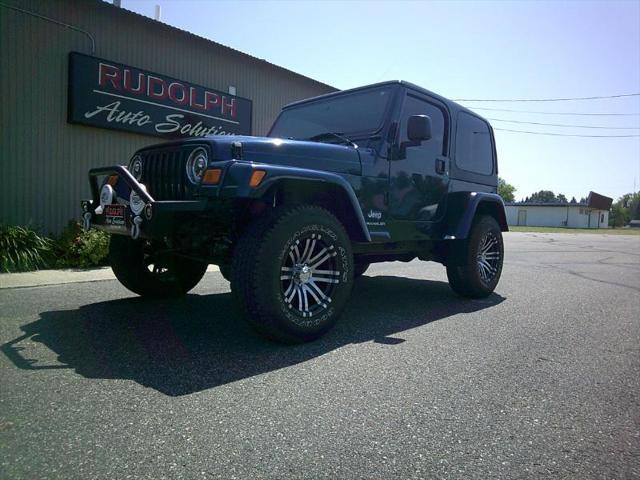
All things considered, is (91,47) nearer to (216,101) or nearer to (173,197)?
(216,101)

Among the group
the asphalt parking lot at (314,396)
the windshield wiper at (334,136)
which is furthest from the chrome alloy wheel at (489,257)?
the windshield wiper at (334,136)

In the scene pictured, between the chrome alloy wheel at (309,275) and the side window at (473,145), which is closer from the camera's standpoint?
the chrome alloy wheel at (309,275)

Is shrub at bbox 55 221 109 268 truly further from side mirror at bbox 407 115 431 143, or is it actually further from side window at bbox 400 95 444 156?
side mirror at bbox 407 115 431 143

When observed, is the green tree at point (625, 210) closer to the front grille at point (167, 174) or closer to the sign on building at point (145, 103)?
the sign on building at point (145, 103)

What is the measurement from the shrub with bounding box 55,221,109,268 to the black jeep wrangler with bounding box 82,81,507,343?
274 cm

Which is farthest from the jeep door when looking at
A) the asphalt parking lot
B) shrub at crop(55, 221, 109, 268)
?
shrub at crop(55, 221, 109, 268)

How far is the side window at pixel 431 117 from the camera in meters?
4.36

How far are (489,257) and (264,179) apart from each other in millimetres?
3650

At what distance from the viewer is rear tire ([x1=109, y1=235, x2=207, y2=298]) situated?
4164 millimetres

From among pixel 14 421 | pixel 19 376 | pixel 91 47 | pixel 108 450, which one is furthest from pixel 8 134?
pixel 108 450

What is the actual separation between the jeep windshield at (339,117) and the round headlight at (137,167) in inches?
65.1

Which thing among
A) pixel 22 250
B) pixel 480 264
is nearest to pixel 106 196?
pixel 480 264

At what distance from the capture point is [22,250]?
21.4 ft

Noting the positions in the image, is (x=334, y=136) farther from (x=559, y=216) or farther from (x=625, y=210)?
(x=625, y=210)
